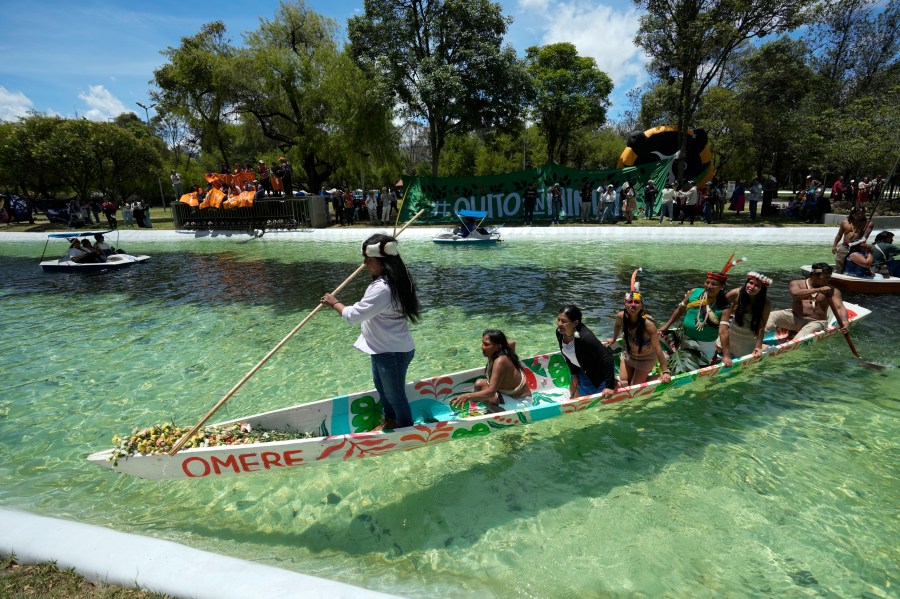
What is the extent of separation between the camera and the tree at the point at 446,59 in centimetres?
2517

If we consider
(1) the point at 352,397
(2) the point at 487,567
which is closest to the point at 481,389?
(1) the point at 352,397

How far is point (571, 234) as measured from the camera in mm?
22719

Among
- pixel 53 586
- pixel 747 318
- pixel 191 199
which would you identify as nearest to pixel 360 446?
pixel 53 586

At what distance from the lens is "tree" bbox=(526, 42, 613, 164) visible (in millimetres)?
39562

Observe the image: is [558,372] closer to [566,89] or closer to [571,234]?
[571,234]

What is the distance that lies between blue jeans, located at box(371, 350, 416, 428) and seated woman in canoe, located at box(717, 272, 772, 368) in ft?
14.7

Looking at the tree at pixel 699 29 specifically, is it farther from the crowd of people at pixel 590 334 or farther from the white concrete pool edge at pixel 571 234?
the crowd of people at pixel 590 334

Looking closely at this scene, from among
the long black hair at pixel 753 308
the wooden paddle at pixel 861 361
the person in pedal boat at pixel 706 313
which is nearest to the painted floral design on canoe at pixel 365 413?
the person in pedal boat at pixel 706 313

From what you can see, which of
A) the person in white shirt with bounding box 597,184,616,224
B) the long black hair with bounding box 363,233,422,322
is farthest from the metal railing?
the long black hair with bounding box 363,233,422,322

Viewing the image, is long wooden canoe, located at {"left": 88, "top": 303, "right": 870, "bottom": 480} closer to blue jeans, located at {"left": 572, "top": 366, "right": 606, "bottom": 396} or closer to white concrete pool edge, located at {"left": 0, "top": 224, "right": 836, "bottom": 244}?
blue jeans, located at {"left": 572, "top": 366, "right": 606, "bottom": 396}

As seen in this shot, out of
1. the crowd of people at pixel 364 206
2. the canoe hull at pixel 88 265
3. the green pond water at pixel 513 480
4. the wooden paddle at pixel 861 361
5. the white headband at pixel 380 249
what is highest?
the crowd of people at pixel 364 206

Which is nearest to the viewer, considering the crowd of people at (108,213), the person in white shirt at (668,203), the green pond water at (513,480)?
the green pond water at (513,480)

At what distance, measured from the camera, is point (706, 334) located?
668 centimetres

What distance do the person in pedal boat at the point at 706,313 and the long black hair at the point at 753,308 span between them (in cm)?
28
